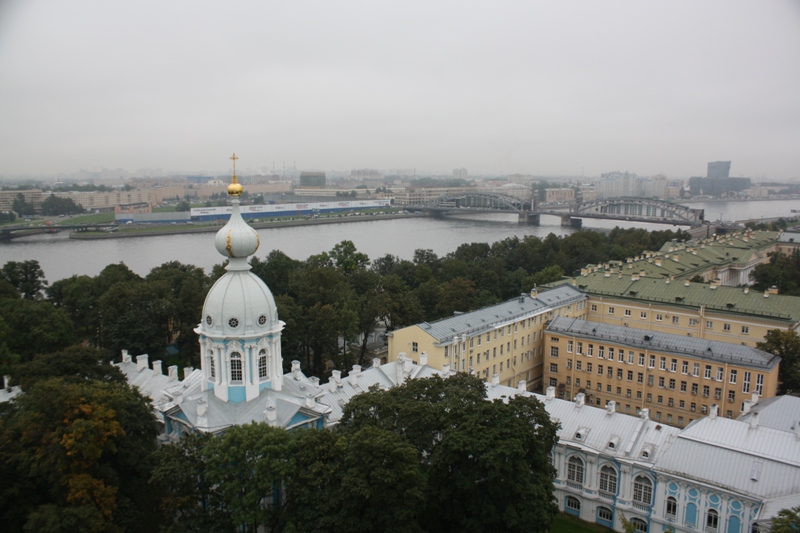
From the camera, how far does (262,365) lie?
46.0 feet

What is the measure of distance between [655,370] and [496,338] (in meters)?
5.99

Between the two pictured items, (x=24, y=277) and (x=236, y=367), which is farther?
(x=24, y=277)

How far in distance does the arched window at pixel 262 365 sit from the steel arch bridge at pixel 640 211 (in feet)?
278

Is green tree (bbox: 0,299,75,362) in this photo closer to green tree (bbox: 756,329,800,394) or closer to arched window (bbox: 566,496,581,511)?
arched window (bbox: 566,496,581,511)

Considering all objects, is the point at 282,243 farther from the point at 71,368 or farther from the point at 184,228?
the point at 71,368

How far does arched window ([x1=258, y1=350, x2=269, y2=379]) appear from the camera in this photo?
13.9 meters

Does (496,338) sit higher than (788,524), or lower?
lower

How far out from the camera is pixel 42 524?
10.0m

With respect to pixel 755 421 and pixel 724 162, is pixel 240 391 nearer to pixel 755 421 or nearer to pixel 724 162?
pixel 755 421

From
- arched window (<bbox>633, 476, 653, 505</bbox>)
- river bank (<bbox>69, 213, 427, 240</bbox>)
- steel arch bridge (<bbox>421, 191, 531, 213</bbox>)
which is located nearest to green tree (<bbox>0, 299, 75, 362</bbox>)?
arched window (<bbox>633, 476, 653, 505</bbox>)

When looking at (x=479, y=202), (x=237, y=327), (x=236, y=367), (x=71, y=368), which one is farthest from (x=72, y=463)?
(x=479, y=202)

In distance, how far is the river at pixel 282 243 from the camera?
5638 cm

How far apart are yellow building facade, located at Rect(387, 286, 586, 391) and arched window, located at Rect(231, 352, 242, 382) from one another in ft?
25.3

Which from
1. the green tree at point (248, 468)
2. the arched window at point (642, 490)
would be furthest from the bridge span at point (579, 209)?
the green tree at point (248, 468)
